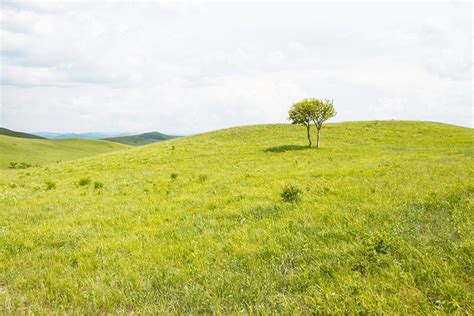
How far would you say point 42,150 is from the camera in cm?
8844

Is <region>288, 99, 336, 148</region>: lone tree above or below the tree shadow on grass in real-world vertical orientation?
above

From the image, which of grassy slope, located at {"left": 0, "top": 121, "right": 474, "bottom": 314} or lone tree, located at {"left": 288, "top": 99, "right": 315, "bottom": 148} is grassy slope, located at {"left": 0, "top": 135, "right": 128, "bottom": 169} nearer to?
lone tree, located at {"left": 288, "top": 99, "right": 315, "bottom": 148}

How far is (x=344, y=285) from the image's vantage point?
558cm

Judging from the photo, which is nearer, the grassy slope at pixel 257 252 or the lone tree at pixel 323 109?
the grassy slope at pixel 257 252

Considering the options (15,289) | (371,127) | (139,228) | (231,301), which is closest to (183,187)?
(139,228)

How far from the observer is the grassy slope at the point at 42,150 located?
72688 millimetres

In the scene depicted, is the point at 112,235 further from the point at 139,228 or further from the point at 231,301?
the point at 231,301

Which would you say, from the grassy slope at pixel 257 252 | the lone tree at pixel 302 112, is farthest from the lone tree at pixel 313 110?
the grassy slope at pixel 257 252

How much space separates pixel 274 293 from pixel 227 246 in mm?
2457

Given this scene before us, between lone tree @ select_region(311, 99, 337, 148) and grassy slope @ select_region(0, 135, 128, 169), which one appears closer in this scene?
lone tree @ select_region(311, 99, 337, 148)

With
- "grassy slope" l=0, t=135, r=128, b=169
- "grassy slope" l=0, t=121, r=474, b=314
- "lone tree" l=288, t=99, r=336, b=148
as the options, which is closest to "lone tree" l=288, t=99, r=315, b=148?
"lone tree" l=288, t=99, r=336, b=148

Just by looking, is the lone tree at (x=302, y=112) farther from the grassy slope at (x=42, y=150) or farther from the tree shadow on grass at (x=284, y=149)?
the grassy slope at (x=42, y=150)

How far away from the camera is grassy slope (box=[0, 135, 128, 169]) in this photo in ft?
238

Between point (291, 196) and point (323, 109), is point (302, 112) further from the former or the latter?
point (291, 196)
